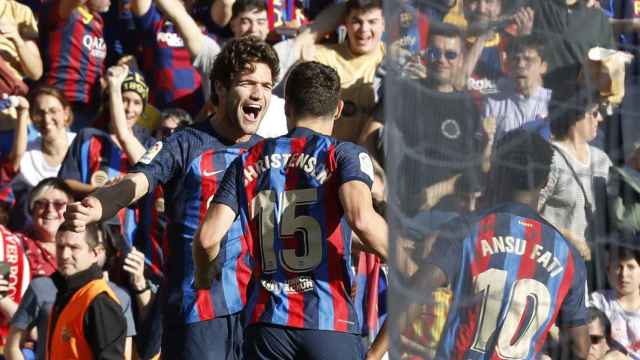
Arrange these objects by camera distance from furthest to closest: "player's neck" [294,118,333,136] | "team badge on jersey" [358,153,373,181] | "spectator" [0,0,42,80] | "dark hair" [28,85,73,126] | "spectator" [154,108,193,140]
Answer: "spectator" [0,0,42,80] < "dark hair" [28,85,73,126] < "spectator" [154,108,193,140] < "player's neck" [294,118,333,136] < "team badge on jersey" [358,153,373,181]

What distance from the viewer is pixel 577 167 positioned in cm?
361

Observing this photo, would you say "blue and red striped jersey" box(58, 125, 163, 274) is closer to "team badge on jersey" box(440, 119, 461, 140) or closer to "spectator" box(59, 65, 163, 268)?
"spectator" box(59, 65, 163, 268)

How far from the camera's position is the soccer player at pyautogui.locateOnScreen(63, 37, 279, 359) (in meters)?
5.12

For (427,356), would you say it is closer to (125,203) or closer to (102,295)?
(125,203)

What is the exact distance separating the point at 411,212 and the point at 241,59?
1.66m

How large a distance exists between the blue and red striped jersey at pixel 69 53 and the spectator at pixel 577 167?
5.58 meters

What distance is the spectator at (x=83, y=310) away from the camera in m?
5.96

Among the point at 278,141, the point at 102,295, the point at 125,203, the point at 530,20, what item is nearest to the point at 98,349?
the point at 102,295

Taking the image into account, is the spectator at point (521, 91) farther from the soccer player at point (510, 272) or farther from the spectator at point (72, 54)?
the spectator at point (72, 54)

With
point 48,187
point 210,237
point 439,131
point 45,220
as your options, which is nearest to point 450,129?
point 439,131

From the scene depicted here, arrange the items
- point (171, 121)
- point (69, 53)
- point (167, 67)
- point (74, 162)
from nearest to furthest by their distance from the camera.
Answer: point (74, 162)
point (171, 121)
point (167, 67)
point (69, 53)

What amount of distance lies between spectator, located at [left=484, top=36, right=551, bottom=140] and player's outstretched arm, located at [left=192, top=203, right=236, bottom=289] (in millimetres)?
1200

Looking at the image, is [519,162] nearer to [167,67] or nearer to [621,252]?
[621,252]

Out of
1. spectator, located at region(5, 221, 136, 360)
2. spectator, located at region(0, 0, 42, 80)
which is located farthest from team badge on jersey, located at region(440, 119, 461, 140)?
spectator, located at region(0, 0, 42, 80)
